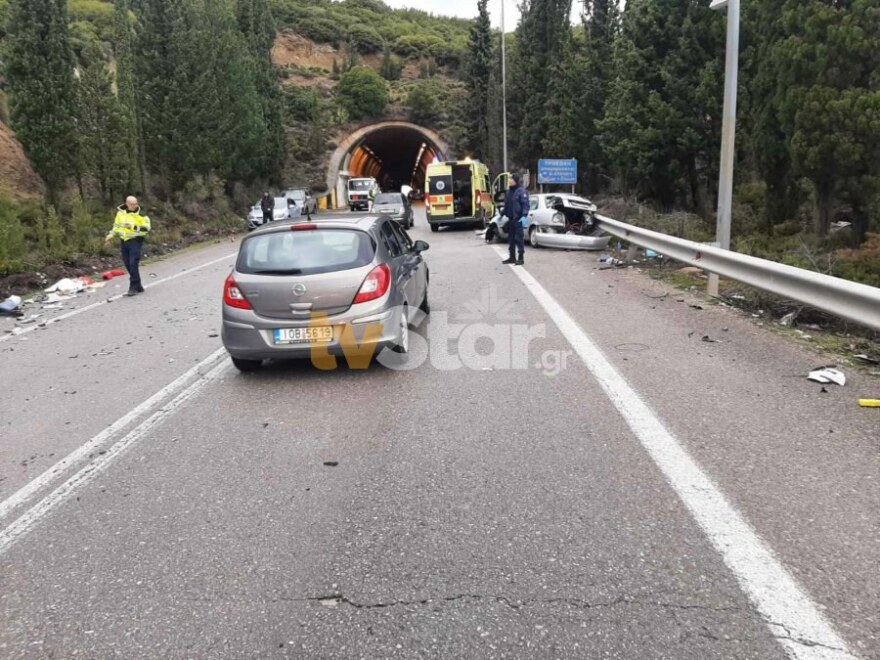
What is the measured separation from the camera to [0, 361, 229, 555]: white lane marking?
13.1 feet

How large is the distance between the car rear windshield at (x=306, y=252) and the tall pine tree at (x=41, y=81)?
1870 centimetres

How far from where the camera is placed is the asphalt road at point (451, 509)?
2924 millimetres

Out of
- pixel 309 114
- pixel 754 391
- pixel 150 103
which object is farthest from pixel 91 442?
pixel 309 114

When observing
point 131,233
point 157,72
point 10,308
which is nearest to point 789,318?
point 131,233

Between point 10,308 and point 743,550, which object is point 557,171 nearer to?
point 10,308

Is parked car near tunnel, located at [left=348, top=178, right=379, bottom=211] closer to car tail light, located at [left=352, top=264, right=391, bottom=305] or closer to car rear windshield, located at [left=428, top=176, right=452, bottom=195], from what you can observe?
car rear windshield, located at [left=428, top=176, right=452, bottom=195]

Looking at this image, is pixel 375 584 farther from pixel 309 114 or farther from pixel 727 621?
pixel 309 114

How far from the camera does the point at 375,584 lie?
326 cm

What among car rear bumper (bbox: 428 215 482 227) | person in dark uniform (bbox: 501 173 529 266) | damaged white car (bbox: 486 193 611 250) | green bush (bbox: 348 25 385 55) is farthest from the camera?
green bush (bbox: 348 25 385 55)

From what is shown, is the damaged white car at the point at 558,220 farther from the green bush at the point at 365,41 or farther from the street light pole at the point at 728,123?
the green bush at the point at 365,41

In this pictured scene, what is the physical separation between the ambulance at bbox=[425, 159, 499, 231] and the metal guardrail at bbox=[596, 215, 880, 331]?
17.1m

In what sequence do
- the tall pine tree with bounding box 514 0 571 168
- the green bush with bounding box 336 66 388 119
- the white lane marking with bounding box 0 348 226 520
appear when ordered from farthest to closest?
the green bush with bounding box 336 66 388 119
the tall pine tree with bounding box 514 0 571 168
the white lane marking with bounding box 0 348 226 520

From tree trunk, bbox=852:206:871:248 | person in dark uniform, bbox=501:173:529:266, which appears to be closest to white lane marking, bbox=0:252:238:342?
person in dark uniform, bbox=501:173:529:266

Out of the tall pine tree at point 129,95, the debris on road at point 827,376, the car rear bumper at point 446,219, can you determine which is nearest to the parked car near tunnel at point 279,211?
the tall pine tree at point 129,95
